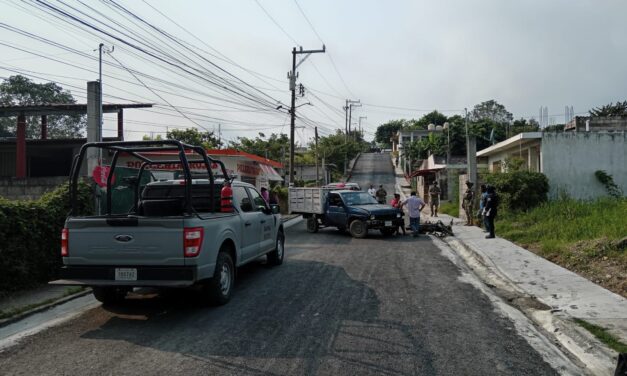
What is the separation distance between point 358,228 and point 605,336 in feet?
34.7

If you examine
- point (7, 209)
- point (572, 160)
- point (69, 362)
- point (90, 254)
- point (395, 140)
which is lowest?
point (69, 362)

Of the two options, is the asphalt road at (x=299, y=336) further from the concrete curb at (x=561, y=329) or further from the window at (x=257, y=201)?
the window at (x=257, y=201)

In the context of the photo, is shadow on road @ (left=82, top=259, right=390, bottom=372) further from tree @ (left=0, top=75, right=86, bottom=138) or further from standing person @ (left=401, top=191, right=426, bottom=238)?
tree @ (left=0, top=75, right=86, bottom=138)

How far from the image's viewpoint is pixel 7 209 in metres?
7.63

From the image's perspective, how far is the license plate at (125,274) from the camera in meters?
6.22

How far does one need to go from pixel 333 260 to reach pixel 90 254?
590 cm

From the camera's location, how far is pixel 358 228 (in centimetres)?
1580

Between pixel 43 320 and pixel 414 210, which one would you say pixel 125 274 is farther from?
pixel 414 210

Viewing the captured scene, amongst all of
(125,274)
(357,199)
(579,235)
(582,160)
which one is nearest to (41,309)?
(125,274)

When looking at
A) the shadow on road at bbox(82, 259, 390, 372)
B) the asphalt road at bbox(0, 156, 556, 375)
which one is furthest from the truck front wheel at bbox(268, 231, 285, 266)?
the shadow on road at bbox(82, 259, 390, 372)

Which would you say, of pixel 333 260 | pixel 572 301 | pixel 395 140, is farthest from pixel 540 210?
pixel 395 140

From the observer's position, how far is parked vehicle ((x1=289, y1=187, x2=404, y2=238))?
1570cm

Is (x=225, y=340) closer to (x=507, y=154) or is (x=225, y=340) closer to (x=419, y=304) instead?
(x=419, y=304)

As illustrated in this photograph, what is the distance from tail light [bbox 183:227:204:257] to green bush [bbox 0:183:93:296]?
3331mm
